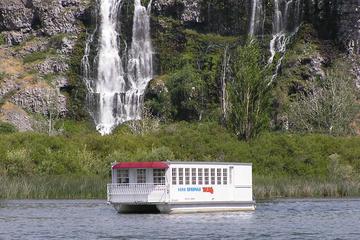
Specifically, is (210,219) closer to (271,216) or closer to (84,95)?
(271,216)

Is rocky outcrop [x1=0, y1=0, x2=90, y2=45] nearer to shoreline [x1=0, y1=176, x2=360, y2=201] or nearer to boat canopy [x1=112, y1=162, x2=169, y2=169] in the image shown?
shoreline [x1=0, y1=176, x2=360, y2=201]

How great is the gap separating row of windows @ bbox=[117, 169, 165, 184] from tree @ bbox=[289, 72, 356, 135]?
5986cm

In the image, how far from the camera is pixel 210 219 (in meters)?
62.4

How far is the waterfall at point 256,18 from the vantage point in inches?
5812

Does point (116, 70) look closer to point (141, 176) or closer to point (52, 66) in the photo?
point (52, 66)

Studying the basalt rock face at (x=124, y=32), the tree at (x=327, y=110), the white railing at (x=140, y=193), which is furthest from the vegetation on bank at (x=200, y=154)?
the basalt rock face at (x=124, y=32)

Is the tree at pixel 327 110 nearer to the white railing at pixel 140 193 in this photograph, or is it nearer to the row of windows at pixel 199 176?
the row of windows at pixel 199 176

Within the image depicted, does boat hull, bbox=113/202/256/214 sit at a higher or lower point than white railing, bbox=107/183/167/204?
lower

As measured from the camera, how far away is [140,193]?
216 ft

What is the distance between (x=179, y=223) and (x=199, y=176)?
303 inches

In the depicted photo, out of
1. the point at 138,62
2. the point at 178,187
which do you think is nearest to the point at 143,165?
the point at 178,187

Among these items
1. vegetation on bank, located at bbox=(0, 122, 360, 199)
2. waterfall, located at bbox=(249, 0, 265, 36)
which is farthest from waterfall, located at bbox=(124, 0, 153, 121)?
vegetation on bank, located at bbox=(0, 122, 360, 199)

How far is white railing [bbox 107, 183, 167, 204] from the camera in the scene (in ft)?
215

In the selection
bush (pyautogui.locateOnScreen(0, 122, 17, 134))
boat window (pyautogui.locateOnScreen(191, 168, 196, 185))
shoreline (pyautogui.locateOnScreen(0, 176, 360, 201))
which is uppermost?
bush (pyautogui.locateOnScreen(0, 122, 17, 134))
